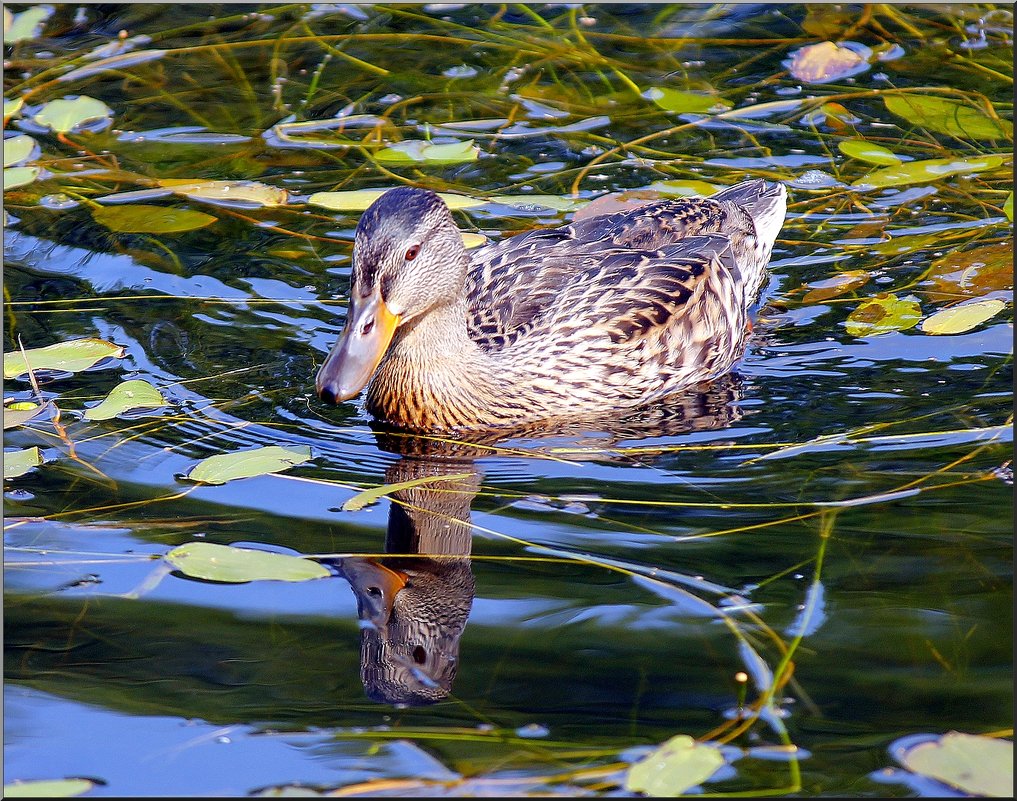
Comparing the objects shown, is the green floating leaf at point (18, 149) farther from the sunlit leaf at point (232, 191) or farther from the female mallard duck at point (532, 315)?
the female mallard duck at point (532, 315)

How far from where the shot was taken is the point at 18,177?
900cm

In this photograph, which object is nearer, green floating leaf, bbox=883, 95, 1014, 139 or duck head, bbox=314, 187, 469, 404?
duck head, bbox=314, 187, 469, 404

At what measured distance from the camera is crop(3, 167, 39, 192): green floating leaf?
8.97 meters

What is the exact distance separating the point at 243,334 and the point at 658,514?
2.96 m

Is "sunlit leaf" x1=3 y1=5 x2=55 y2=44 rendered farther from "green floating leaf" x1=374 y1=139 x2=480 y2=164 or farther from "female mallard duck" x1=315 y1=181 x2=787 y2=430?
"female mallard duck" x1=315 y1=181 x2=787 y2=430

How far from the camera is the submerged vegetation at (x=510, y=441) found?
4.62 metres

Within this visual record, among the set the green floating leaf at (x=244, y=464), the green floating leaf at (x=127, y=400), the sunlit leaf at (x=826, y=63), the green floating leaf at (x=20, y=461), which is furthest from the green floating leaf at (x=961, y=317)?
the green floating leaf at (x=20, y=461)

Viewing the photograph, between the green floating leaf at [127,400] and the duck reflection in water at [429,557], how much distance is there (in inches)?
45.2

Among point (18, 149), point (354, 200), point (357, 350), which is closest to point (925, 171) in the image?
point (354, 200)

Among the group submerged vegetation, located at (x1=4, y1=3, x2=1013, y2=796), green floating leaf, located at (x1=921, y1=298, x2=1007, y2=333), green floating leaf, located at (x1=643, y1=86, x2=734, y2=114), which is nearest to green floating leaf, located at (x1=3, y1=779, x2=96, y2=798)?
submerged vegetation, located at (x1=4, y1=3, x2=1013, y2=796)

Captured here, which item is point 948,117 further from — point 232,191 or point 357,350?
point 357,350

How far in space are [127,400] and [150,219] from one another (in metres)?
2.29

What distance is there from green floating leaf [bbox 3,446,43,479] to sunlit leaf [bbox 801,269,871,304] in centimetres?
444

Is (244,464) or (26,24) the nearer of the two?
(244,464)
